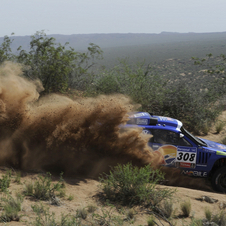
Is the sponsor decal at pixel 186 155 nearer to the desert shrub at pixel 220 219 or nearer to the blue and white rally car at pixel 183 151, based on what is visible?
the blue and white rally car at pixel 183 151

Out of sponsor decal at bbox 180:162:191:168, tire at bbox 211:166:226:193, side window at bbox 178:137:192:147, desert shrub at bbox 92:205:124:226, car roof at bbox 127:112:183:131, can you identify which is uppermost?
car roof at bbox 127:112:183:131

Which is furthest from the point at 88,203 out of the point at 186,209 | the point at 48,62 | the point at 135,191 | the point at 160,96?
the point at 48,62

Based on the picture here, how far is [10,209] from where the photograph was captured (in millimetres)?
4051

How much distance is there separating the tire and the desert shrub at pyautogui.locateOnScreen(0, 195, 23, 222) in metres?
5.14

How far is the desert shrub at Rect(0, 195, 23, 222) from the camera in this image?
3986 mm

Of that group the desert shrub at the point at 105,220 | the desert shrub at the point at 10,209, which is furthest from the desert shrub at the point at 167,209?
the desert shrub at the point at 10,209

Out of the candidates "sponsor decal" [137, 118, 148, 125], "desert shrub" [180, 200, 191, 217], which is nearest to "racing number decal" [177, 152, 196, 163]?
"sponsor decal" [137, 118, 148, 125]

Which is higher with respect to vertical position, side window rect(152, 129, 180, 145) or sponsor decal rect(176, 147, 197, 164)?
side window rect(152, 129, 180, 145)

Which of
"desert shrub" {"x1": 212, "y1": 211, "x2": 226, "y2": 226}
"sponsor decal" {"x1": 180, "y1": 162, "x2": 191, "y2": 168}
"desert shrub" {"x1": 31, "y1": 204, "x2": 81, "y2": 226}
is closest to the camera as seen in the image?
"desert shrub" {"x1": 31, "y1": 204, "x2": 81, "y2": 226}

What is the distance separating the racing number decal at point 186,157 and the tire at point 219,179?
718mm

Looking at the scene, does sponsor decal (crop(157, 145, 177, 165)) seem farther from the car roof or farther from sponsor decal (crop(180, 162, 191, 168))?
the car roof

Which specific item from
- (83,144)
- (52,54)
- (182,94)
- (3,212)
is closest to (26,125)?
(83,144)

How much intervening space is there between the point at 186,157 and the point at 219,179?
1101mm

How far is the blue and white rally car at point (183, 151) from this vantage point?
6.80 metres
